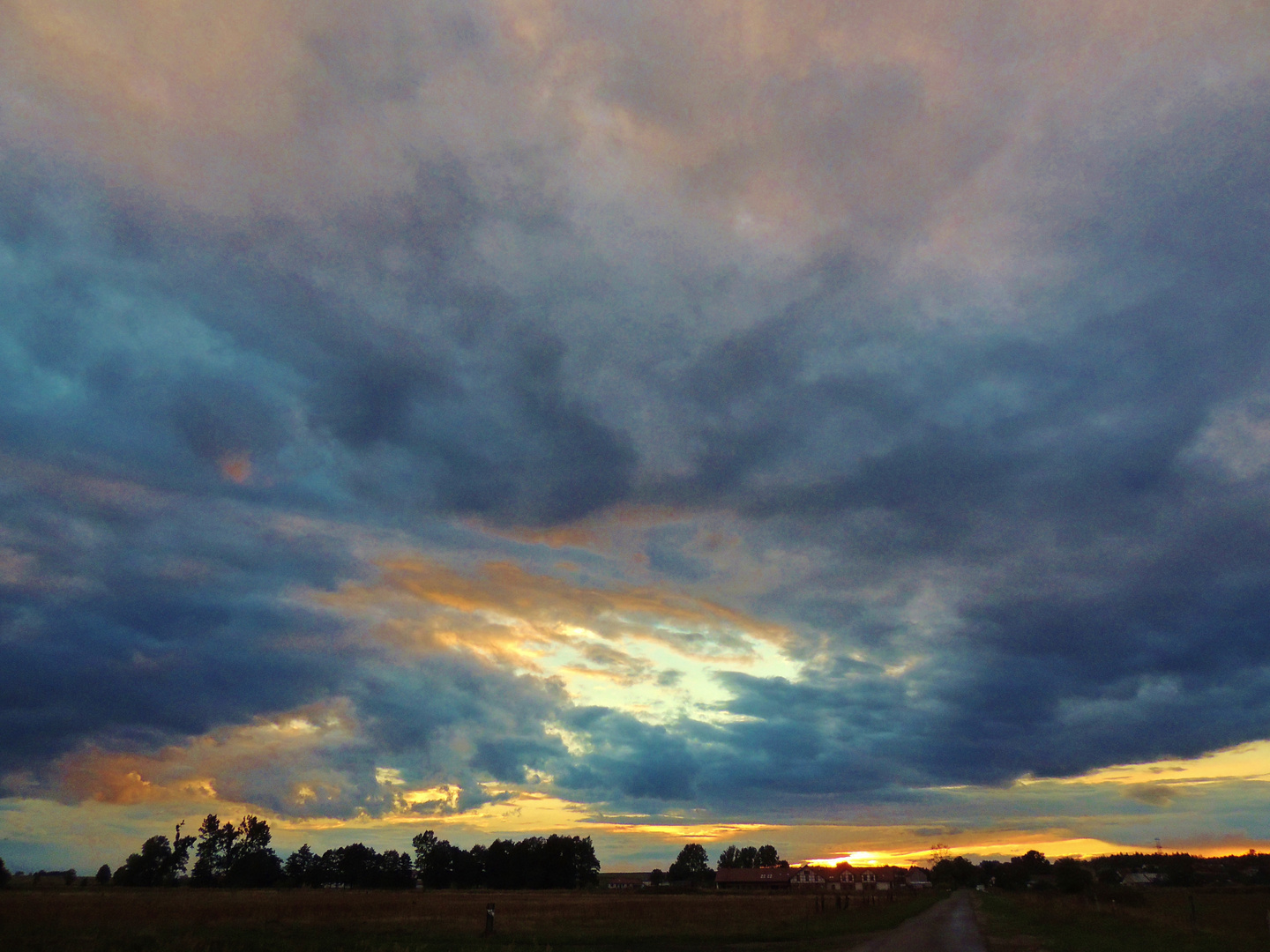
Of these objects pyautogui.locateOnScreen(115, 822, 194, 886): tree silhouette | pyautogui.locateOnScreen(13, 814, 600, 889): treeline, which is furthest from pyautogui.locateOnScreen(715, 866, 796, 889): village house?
pyautogui.locateOnScreen(115, 822, 194, 886): tree silhouette

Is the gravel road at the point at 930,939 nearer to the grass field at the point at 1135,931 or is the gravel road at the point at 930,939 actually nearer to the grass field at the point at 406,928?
the grass field at the point at 1135,931

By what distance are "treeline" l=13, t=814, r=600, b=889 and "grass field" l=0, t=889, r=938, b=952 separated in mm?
98148

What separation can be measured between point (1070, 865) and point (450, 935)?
106 metres

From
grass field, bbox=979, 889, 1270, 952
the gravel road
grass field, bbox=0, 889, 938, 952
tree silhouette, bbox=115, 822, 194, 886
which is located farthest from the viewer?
tree silhouette, bbox=115, 822, 194, 886

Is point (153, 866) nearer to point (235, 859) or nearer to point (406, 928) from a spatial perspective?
point (235, 859)

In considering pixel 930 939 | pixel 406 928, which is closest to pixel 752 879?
pixel 930 939

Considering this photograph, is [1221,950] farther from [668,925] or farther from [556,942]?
[668,925]

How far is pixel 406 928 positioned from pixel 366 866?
456ft

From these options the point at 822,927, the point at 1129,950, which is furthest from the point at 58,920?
the point at 1129,950

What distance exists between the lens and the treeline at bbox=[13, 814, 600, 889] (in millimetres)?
153000

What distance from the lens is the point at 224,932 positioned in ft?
104

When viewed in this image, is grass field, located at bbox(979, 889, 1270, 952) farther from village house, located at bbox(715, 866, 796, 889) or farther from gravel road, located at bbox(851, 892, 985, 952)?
village house, located at bbox(715, 866, 796, 889)

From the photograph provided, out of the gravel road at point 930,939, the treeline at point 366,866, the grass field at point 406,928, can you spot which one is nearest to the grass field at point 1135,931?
the gravel road at point 930,939

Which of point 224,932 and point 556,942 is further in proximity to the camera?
point 556,942
